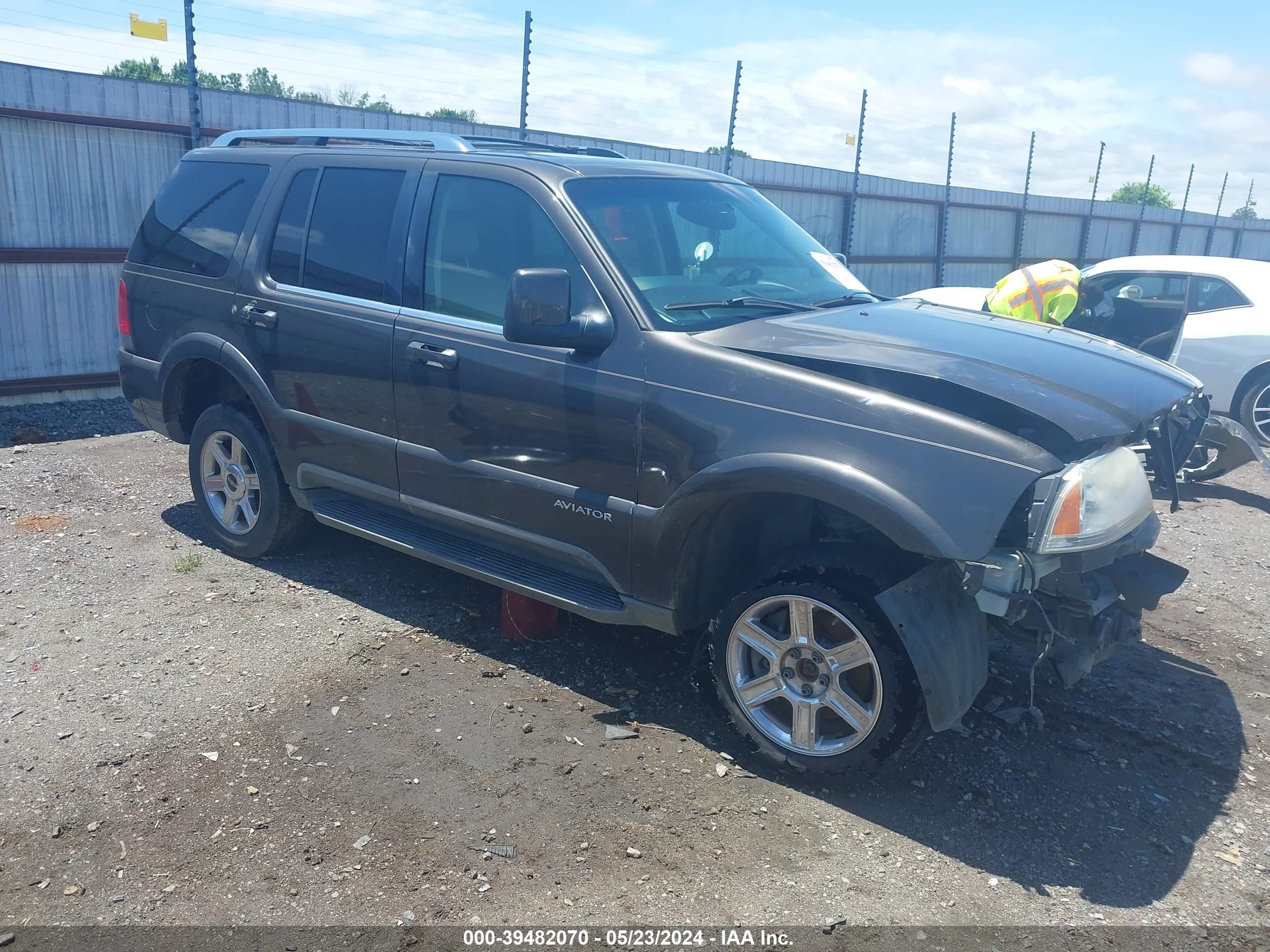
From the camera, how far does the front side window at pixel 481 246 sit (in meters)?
4.08

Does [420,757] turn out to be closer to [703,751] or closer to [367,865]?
[367,865]

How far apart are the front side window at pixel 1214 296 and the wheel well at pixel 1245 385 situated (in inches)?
26.3

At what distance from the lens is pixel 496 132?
1157 cm

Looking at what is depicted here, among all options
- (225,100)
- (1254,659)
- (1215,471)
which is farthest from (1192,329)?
(225,100)

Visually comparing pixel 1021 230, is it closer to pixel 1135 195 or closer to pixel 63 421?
pixel 63 421

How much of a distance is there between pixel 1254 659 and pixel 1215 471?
3122 millimetres

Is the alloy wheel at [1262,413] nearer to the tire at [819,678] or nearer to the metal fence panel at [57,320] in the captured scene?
the tire at [819,678]

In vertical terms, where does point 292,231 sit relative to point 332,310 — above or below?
above

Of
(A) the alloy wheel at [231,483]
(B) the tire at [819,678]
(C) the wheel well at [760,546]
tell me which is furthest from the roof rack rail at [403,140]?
(B) the tire at [819,678]

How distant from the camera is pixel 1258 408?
8.98 meters

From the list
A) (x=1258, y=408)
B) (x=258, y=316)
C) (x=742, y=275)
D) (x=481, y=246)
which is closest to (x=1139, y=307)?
(x=1258, y=408)

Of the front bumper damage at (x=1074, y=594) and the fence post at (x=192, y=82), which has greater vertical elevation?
the fence post at (x=192, y=82)

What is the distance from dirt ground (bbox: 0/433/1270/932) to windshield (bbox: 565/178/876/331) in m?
1.61

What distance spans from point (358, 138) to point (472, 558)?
228 centimetres
